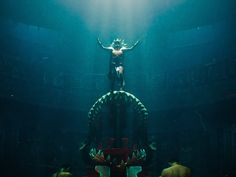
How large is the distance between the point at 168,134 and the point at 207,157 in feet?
6.56

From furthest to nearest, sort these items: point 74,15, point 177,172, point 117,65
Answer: point 74,15 < point 117,65 < point 177,172

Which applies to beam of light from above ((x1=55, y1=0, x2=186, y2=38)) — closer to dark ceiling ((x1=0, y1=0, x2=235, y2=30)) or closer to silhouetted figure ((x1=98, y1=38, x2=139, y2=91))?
dark ceiling ((x1=0, y1=0, x2=235, y2=30))

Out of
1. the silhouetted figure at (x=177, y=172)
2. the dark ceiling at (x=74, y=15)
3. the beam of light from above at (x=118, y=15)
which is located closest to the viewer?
the silhouetted figure at (x=177, y=172)

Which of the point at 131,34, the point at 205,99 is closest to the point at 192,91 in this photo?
the point at 205,99

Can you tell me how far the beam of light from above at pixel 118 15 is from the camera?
19234 mm

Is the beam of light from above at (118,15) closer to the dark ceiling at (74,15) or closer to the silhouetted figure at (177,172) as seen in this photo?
the dark ceiling at (74,15)

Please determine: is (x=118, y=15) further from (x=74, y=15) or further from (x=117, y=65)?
(x=117, y=65)

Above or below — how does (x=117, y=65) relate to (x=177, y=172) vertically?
above

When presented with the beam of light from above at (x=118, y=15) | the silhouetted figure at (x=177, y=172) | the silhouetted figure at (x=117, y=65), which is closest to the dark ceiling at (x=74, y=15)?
the beam of light from above at (x=118, y=15)

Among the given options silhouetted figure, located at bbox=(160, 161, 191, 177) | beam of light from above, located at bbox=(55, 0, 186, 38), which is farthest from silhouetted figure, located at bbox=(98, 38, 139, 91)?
beam of light from above, located at bbox=(55, 0, 186, 38)

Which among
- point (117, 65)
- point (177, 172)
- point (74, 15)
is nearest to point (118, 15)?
point (74, 15)

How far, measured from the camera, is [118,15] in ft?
66.3

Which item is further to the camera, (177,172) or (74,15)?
(74,15)

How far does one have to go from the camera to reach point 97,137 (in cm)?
1139
